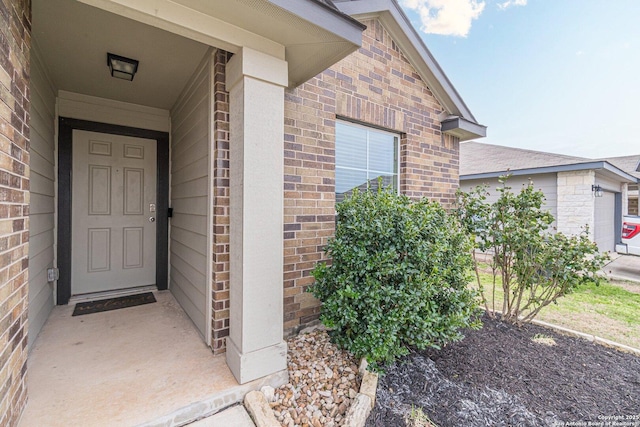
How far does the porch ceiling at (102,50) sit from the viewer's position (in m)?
2.13

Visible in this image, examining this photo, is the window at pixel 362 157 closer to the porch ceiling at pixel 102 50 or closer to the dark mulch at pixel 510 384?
the porch ceiling at pixel 102 50

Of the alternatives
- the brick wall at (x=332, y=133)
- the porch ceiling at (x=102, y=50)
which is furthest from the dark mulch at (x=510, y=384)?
the porch ceiling at (x=102, y=50)

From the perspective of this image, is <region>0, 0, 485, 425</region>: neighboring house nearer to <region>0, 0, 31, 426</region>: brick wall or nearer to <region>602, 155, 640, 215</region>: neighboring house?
<region>0, 0, 31, 426</region>: brick wall

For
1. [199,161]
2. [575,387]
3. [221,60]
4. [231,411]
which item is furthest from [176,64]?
[575,387]

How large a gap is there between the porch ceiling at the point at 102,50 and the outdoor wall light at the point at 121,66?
0.06 metres

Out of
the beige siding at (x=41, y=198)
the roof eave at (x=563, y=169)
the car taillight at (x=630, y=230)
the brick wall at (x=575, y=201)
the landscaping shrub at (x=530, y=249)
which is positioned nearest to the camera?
the beige siding at (x=41, y=198)

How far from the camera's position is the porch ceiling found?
83.9 inches

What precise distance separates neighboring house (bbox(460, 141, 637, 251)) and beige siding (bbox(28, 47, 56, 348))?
23.2 ft

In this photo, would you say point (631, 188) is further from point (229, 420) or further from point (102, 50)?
point (102, 50)

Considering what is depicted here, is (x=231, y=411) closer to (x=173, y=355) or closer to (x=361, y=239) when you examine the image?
(x=173, y=355)

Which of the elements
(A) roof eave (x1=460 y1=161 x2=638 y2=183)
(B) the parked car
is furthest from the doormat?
(B) the parked car

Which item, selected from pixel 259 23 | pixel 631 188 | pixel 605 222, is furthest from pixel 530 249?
pixel 631 188

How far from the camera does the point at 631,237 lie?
7.22 meters

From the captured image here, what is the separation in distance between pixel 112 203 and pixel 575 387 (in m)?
5.27
